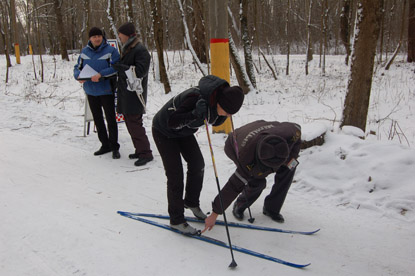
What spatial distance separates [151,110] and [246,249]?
690 centimetres

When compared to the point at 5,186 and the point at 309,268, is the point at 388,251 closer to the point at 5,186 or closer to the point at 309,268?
the point at 309,268

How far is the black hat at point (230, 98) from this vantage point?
2.58 m

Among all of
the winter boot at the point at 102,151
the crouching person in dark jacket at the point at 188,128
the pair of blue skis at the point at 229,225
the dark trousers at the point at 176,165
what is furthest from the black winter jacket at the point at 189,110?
the winter boot at the point at 102,151

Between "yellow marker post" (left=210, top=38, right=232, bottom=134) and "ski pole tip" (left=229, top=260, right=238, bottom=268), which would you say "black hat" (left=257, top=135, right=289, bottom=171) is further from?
"yellow marker post" (left=210, top=38, right=232, bottom=134)

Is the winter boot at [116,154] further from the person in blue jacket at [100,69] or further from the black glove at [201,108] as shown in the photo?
the black glove at [201,108]

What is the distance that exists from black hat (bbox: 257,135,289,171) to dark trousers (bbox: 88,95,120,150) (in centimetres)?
325

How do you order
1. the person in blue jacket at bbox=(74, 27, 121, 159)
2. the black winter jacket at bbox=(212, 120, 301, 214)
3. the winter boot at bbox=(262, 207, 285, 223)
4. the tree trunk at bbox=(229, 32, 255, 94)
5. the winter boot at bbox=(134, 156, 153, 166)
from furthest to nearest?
the tree trunk at bbox=(229, 32, 255, 94) < the winter boot at bbox=(134, 156, 153, 166) < the person in blue jacket at bbox=(74, 27, 121, 159) < the winter boot at bbox=(262, 207, 285, 223) < the black winter jacket at bbox=(212, 120, 301, 214)

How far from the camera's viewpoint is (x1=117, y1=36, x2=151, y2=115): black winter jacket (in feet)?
15.4

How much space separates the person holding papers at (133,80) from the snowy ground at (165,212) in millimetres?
674

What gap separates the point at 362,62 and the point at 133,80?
3633 mm

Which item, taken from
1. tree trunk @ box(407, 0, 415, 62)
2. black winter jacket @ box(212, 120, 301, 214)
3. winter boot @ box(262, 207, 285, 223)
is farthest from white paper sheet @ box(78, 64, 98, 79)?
tree trunk @ box(407, 0, 415, 62)

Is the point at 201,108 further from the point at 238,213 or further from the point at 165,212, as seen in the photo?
the point at 165,212

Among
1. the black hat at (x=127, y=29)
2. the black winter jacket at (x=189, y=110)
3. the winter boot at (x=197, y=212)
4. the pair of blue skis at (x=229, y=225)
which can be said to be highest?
the black hat at (x=127, y=29)

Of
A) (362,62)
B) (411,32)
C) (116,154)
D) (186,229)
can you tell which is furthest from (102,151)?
(411,32)
